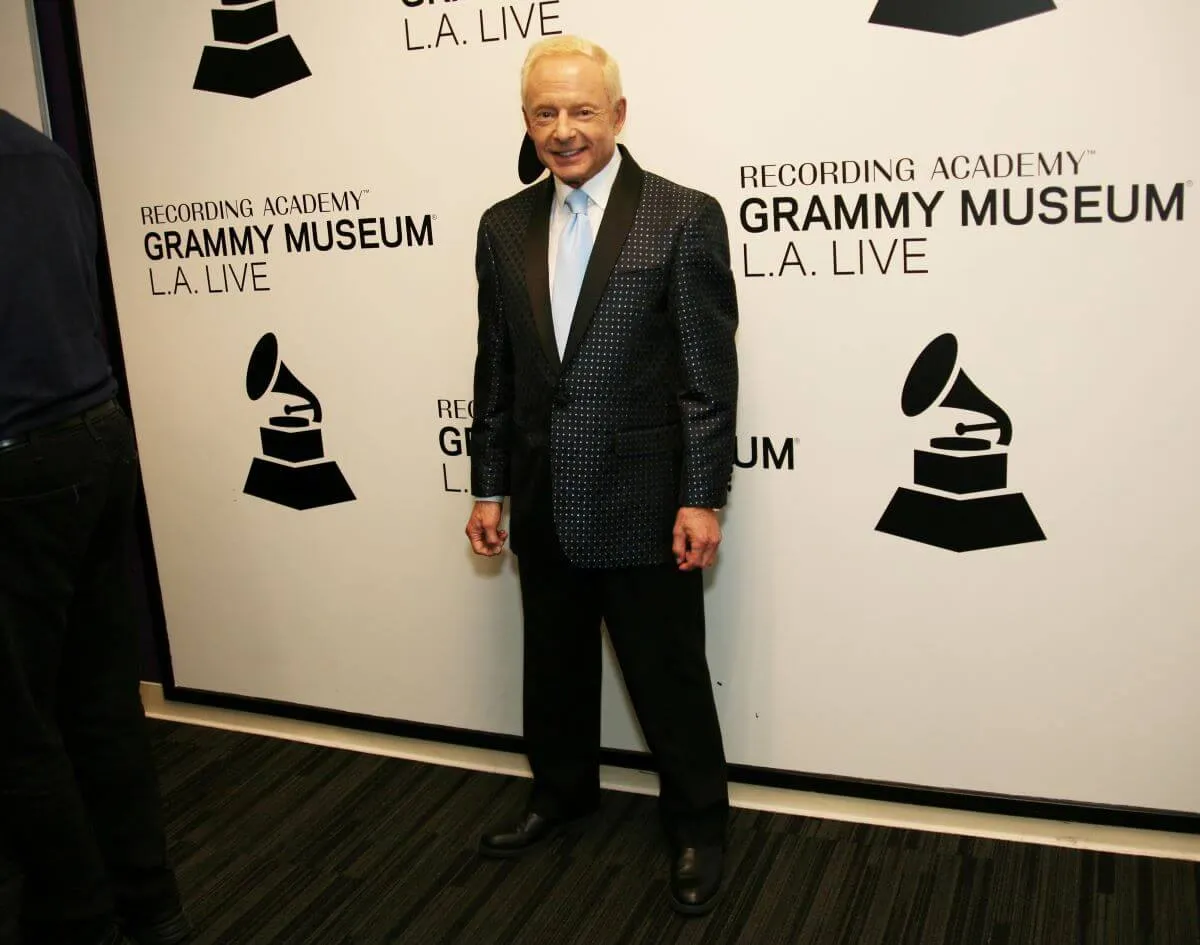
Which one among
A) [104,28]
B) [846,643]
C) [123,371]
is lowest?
[846,643]

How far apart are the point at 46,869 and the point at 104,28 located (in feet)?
6.14

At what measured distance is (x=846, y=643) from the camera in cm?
235

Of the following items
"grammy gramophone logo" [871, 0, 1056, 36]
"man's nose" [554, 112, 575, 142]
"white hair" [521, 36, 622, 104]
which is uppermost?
"grammy gramophone logo" [871, 0, 1056, 36]

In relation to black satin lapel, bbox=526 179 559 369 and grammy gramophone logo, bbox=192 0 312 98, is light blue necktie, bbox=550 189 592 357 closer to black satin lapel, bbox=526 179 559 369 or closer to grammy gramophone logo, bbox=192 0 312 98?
black satin lapel, bbox=526 179 559 369

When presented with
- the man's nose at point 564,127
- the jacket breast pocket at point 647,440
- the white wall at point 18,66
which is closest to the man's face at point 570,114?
the man's nose at point 564,127

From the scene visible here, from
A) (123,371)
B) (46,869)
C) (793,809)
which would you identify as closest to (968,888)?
(793,809)

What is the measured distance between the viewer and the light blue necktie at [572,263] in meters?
2.08

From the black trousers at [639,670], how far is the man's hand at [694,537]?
0.29 ft

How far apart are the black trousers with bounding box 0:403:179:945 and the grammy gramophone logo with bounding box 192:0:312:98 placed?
3.15ft

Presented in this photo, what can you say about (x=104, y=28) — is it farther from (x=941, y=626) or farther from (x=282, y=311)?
(x=941, y=626)

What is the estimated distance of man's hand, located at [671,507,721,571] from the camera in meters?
2.04

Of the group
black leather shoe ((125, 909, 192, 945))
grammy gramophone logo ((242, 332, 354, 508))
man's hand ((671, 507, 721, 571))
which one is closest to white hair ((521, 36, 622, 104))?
man's hand ((671, 507, 721, 571))

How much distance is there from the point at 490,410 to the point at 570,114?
0.59 meters

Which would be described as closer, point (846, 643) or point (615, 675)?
point (846, 643)
